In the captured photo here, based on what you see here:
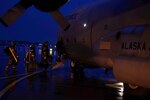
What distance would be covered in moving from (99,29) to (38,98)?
12.7 ft

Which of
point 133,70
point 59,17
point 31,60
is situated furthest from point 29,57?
point 133,70

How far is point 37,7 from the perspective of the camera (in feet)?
40.0

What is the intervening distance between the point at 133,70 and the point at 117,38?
75.0 inches

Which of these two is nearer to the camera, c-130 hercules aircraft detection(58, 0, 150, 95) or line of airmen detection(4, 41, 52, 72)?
c-130 hercules aircraft detection(58, 0, 150, 95)

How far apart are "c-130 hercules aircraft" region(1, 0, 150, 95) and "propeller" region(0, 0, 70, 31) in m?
0.05

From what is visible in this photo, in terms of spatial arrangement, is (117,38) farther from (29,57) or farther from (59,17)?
(29,57)

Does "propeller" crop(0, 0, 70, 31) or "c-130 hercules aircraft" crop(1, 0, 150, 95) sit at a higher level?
"propeller" crop(0, 0, 70, 31)

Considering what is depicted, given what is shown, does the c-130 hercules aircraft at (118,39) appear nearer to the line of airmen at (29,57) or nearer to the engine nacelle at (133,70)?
the engine nacelle at (133,70)

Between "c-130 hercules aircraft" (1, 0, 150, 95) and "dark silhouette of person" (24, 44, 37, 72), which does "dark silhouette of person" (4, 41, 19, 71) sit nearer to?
"dark silhouette of person" (24, 44, 37, 72)

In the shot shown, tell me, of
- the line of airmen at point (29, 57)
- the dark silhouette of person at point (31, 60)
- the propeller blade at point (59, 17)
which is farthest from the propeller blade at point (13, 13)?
the dark silhouette of person at point (31, 60)

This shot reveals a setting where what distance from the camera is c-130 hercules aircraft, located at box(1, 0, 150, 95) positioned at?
961 centimetres

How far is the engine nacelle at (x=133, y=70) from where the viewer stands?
357 inches

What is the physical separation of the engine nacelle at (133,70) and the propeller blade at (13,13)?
4.50 m

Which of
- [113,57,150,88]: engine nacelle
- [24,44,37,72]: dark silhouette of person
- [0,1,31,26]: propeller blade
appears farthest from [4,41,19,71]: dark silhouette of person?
[113,57,150,88]: engine nacelle
